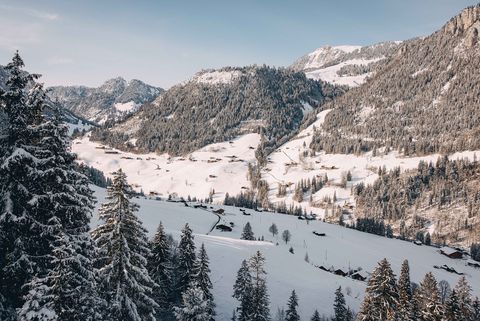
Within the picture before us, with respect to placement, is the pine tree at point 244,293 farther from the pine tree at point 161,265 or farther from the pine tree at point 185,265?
the pine tree at point 161,265

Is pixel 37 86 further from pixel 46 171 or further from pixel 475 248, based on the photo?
pixel 475 248

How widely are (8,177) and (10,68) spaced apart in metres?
5.94

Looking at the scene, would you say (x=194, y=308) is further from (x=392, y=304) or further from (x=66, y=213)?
(x=392, y=304)

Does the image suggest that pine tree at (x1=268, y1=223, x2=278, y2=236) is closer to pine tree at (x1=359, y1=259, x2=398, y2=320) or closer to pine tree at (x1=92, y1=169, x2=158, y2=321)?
pine tree at (x1=359, y1=259, x2=398, y2=320)

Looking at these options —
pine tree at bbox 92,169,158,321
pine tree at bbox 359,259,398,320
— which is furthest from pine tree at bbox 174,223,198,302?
pine tree at bbox 92,169,158,321

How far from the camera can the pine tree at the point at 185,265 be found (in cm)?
5758

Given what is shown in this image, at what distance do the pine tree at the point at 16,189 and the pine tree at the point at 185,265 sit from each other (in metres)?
36.3

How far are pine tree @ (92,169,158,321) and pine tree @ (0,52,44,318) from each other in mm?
4571

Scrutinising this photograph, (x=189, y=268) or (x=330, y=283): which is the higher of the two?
(x=189, y=268)

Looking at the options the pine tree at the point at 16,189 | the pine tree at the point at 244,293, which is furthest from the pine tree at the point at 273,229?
the pine tree at the point at 16,189

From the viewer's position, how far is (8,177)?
22188mm

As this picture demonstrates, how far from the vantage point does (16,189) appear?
22.3m

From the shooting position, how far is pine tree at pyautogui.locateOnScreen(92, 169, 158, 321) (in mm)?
25781

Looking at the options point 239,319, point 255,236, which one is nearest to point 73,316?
point 239,319
